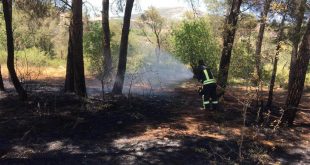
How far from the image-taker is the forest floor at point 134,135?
26.9 ft

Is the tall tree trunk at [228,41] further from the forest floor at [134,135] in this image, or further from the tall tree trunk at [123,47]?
the tall tree trunk at [123,47]

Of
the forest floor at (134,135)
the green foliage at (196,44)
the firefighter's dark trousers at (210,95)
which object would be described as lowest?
the forest floor at (134,135)

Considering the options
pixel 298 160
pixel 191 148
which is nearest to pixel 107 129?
pixel 191 148

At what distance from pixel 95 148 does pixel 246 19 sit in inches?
373

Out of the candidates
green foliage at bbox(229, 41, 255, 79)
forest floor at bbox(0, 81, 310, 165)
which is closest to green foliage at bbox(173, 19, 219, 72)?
green foliage at bbox(229, 41, 255, 79)

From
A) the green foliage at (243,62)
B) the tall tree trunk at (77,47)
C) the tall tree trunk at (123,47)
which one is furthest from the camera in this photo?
the tall tree trunk at (123,47)

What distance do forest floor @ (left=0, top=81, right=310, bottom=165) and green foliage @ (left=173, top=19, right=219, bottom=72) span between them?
11306 mm

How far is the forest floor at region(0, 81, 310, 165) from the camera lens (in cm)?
821

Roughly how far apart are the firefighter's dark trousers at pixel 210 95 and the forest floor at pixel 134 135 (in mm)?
364

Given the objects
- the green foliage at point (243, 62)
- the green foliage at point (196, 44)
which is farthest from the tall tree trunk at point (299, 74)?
the green foliage at point (196, 44)

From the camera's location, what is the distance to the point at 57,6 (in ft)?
52.9

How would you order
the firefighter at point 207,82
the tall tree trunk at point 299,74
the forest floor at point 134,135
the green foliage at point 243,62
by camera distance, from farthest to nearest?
the green foliage at point 243,62
the firefighter at point 207,82
the tall tree trunk at point 299,74
the forest floor at point 134,135

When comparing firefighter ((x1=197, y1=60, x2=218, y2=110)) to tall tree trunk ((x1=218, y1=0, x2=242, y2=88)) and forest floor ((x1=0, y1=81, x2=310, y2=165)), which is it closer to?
forest floor ((x1=0, y1=81, x2=310, y2=165))

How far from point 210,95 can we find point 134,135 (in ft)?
13.2
